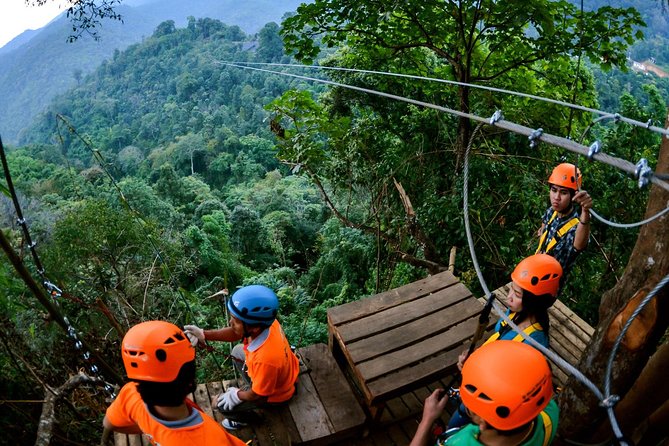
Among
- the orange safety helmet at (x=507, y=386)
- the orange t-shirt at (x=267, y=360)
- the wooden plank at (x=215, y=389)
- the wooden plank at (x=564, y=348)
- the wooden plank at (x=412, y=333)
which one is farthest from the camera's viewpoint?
the wooden plank at (x=564, y=348)

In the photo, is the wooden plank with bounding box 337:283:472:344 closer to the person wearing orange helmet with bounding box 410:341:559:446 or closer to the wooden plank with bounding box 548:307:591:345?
the wooden plank with bounding box 548:307:591:345

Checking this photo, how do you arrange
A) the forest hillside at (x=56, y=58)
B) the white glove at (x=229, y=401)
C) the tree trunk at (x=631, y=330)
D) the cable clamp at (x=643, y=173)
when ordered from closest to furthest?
the cable clamp at (x=643, y=173) → the tree trunk at (x=631, y=330) → the white glove at (x=229, y=401) → the forest hillside at (x=56, y=58)

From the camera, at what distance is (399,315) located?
3.43 m

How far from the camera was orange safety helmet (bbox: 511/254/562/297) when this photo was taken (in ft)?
8.52

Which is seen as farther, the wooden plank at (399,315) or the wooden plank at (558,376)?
the wooden plank at (558,376)

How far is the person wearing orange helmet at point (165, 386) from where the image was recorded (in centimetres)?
195

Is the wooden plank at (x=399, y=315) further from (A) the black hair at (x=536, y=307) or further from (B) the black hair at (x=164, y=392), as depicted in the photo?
(B) the black hair at (x=164, y=392)

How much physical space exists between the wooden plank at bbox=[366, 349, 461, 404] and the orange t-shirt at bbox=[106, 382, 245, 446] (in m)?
0.99

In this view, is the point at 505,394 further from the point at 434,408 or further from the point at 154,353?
the point at 154,353

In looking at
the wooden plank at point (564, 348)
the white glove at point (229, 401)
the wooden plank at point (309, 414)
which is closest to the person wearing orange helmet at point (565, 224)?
the wooden plank at point (564, 348)

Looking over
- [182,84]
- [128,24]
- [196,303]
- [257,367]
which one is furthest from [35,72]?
[257,367]

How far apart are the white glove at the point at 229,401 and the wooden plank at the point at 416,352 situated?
2.63ft

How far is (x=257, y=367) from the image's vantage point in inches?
108

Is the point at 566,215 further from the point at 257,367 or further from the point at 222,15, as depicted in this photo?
the point at 222,15
